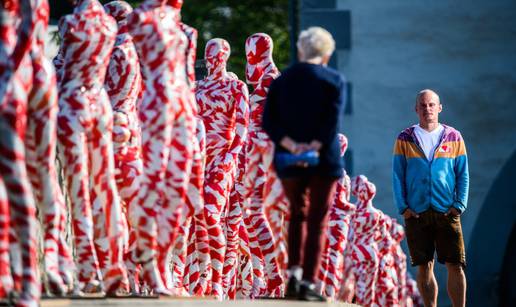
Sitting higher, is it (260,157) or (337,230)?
(260,157)

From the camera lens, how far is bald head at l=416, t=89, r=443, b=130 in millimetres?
15258

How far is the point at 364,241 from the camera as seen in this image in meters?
20.6

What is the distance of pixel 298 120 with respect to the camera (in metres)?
12.1

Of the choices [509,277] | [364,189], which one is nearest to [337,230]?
[364,189]

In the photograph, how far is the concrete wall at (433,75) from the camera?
25141 mm

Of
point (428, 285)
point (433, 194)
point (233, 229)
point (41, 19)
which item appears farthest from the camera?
point (233, 229)

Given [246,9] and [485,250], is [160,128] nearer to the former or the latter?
[485,250]

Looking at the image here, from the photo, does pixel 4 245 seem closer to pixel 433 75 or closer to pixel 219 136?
pixel 219 136

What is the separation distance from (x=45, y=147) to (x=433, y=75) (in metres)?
14.1

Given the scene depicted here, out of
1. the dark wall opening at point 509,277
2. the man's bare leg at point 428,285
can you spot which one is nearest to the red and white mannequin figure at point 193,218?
the man's bare leg at point 428,285

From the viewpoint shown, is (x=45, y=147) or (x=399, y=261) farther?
(x=399, y=261)

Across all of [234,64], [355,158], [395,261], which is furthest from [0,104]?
[234,64]

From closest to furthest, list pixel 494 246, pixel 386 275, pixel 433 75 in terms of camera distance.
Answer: pixel 386 275, pixel 494 246, pixel 433 75

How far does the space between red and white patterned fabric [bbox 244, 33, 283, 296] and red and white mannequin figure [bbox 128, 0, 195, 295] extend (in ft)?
4.05
